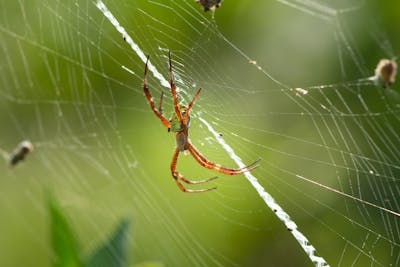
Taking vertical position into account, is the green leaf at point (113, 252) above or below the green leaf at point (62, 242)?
below

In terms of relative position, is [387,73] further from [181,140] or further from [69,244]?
[181,140]

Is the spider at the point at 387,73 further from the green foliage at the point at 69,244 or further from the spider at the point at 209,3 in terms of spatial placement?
the green foliage at the point at 69,244

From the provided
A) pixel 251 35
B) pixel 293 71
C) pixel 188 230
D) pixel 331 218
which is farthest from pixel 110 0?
pixel 331 218

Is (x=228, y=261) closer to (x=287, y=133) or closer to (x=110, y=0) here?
(x=287, y=133)

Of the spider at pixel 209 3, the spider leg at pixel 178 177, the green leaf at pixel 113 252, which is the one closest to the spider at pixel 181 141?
the spider leg at pixel 178 177

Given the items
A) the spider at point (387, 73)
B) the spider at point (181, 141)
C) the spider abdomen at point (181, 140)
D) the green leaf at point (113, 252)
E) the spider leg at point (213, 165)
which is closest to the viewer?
the spider at point (387, 73)

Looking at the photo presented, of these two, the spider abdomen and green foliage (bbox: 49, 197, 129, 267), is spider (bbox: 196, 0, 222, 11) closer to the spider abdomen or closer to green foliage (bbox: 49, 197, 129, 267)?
green foliage (bbox: 49, 197, 129, 267)

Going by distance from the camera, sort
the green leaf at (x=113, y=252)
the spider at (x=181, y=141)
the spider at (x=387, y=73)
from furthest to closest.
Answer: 1. the spider at (x=181, y=141)
2. the green leaf at (x=113, y=252)
3. the spider at (x=387, y=73)
